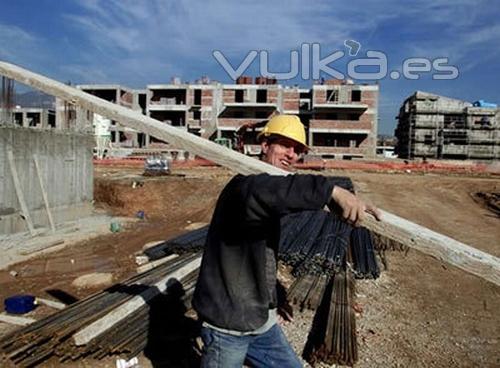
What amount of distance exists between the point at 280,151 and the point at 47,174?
457 inches

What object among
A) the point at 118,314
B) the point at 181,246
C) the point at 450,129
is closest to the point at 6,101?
the point at 181,246

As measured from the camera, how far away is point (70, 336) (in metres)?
4.04

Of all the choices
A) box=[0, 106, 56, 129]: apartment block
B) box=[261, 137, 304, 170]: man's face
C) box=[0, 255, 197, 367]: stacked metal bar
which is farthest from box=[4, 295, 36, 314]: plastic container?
box=[0, 106, 56, 129]: apartment block

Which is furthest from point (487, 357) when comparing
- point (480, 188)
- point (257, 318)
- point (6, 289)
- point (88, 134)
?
point (480, 188)

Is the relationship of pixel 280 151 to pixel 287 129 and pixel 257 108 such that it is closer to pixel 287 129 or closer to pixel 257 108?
pixel 287 129

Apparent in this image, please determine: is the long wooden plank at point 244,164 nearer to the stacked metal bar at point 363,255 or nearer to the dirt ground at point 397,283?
the dirt ground at point 397,283

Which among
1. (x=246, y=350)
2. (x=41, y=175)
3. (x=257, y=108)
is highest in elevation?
(x=257, y=108)

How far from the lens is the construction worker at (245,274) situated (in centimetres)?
197

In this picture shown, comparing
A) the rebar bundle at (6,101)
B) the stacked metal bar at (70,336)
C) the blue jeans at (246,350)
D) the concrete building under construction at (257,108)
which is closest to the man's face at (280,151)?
the blue jeans at (246,350)

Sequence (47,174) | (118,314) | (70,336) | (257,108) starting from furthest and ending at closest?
(257,108) → (47,174) → (118,314) → (70,336)

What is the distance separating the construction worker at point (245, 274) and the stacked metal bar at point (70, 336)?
2.15 metres

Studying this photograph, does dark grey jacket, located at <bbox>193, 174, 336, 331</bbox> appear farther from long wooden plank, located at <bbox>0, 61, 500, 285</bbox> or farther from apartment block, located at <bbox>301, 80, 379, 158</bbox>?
apartment block, located at <bbox>301, 80, 379, 158</bbox>

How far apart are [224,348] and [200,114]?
50.8 m

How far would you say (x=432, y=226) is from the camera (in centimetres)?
1423
